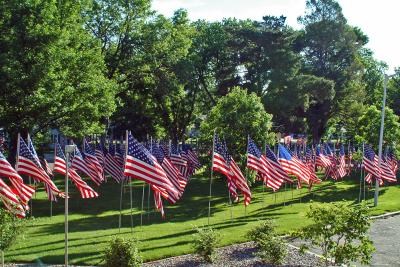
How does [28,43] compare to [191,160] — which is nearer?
[28,43]

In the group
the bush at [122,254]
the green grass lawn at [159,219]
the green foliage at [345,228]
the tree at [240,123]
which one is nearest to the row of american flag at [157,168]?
the green grass lawn at [159,219]

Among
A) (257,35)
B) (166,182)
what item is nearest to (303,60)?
(257,35)

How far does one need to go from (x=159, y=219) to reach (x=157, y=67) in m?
20.5

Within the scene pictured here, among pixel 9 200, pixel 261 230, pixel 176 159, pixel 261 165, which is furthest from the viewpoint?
pixel 176 159

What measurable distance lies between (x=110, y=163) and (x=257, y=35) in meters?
20.5

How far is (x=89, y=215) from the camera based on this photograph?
906 inches

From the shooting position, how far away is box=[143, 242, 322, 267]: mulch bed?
1445 cm

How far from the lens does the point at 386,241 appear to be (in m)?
18.2

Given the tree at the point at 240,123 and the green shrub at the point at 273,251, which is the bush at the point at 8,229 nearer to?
the green shrub at the point at 273,251

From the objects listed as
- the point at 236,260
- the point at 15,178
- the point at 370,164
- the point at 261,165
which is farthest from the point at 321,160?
the point at 15,178

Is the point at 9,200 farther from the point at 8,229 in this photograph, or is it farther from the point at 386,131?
the point at 386,131

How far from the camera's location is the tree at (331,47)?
48312 millimetres

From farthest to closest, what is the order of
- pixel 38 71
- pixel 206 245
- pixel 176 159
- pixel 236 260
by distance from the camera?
pixel 176 159 → pixel 38 71 → pixel 236 260 → pixel 206 245

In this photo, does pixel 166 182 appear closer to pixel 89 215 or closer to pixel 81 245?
pixel 81 245
